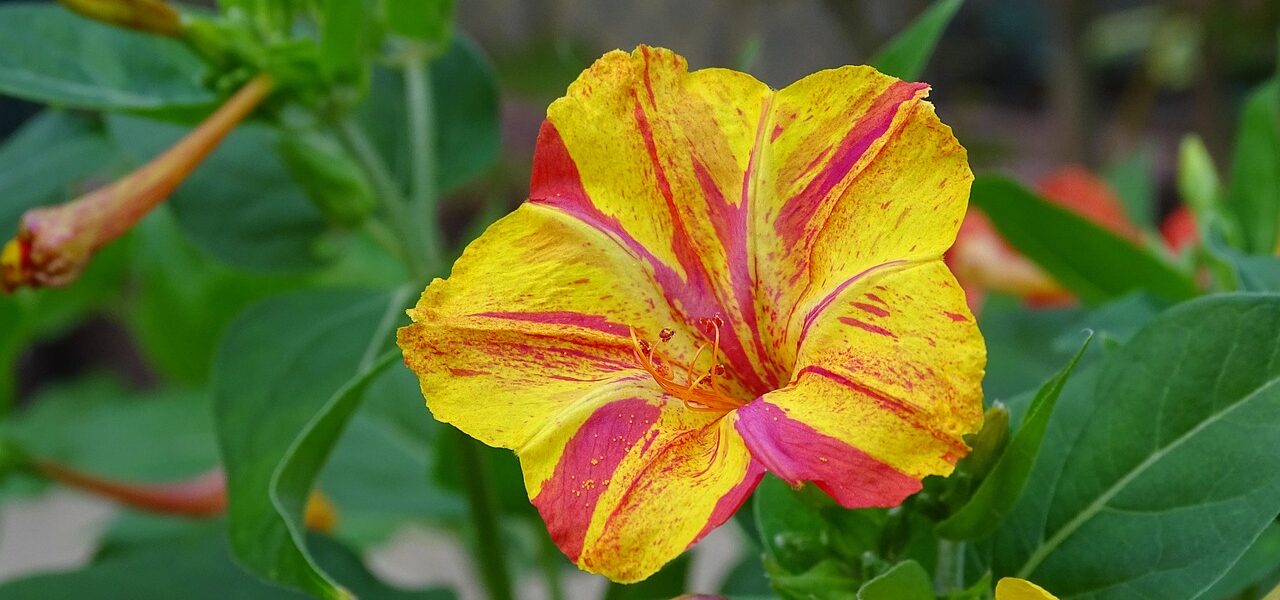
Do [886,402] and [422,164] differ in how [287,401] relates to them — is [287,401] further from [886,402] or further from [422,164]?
[886,402]

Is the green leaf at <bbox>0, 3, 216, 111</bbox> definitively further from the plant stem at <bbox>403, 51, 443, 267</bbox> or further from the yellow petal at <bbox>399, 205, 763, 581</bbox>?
the yellow petal at <bbox>399, 205, 763, 581</bbox>

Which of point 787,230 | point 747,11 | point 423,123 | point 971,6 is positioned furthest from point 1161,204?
point 787,230

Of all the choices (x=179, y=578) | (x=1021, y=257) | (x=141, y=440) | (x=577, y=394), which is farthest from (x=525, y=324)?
(x=141, y=440)

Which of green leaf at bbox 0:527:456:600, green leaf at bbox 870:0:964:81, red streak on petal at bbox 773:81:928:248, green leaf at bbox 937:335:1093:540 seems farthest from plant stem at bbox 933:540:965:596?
green leaf at bbox 0:527:456:600

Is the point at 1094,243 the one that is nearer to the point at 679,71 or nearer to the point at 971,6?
the point at 679,71

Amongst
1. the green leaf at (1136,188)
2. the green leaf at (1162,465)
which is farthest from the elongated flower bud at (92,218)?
the green leaf at (1136,188)

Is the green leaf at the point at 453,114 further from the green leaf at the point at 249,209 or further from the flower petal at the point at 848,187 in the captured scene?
the flower petal at the point at 848,187
